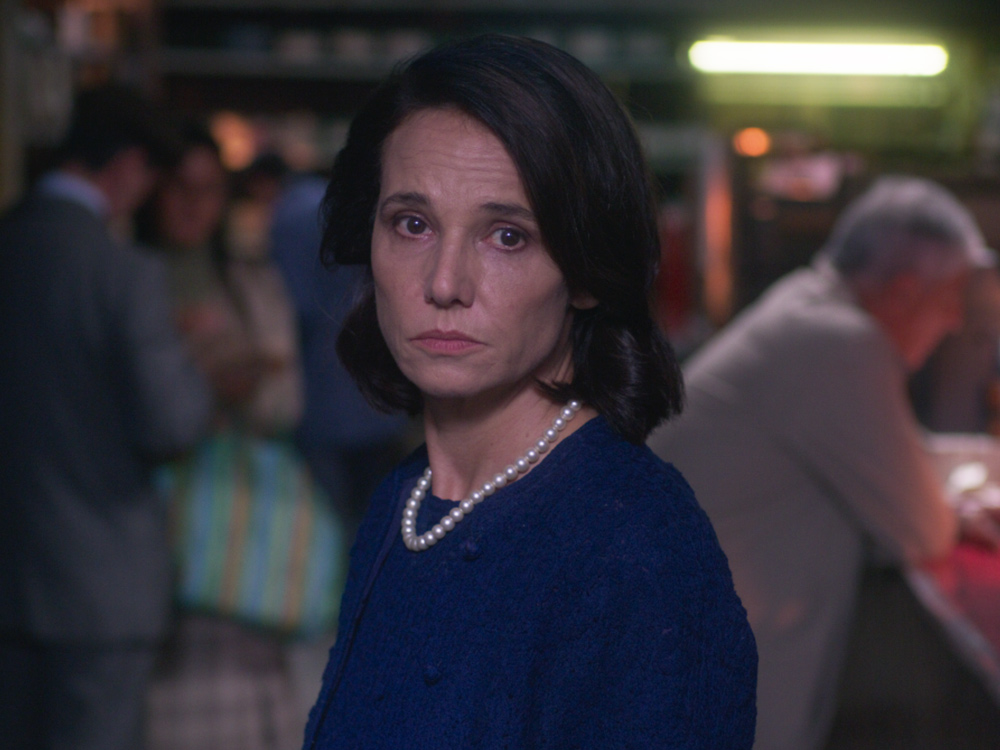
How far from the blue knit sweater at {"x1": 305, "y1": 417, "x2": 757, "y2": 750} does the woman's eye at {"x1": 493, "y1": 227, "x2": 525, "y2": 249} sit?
172 millimetres

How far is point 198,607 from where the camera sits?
2.85 meters

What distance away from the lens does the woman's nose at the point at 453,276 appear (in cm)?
83

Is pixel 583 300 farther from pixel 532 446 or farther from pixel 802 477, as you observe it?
pixel 802 477

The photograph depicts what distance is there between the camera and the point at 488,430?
93 centimetres

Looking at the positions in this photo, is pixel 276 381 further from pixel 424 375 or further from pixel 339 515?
pixel 424 375

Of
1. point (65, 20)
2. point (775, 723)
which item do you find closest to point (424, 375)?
point (775, 723)

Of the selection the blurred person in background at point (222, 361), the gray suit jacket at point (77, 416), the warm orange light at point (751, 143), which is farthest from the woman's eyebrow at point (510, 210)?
the warm orange light at point (751, 143)

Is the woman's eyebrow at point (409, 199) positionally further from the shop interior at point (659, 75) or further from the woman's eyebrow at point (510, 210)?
the shop interior at point (659, 75)

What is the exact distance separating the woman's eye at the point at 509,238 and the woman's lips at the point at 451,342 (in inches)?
3.2

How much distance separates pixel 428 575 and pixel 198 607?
2.13 metres

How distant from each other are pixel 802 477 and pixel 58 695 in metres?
1.55

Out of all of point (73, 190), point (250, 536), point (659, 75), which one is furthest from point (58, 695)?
point (659, 75)

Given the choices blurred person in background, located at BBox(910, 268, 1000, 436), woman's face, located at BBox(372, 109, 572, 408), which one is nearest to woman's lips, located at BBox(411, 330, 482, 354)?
woman's face, located at BBox(372, 109, 572, 408)

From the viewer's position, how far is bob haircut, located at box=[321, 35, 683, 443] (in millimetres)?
814
